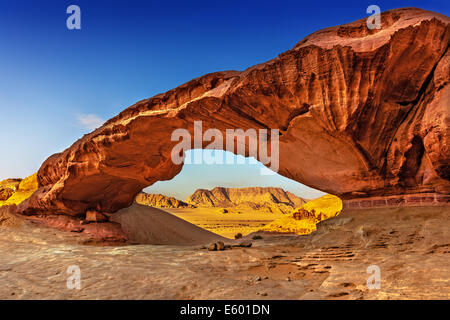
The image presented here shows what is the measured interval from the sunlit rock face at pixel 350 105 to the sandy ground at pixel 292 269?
0.83m

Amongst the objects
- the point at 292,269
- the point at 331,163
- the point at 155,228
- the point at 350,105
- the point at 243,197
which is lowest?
the point at 243,197

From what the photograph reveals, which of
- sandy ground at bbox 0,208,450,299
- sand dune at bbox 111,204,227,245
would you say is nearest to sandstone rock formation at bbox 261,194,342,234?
sand dune at bbox 111,204,227,245

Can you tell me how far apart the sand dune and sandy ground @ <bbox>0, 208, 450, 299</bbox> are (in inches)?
196

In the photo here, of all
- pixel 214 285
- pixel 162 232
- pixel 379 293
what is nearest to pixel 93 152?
pixel 162 232

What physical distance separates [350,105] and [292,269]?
2.97 m

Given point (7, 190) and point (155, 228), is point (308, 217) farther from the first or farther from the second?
point (7, 190)

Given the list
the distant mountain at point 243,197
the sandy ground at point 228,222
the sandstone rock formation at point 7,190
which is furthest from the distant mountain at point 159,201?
the sandstone rock formation at point 7,190

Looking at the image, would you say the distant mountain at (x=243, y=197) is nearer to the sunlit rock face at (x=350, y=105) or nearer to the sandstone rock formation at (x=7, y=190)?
the sandstone rock formation at (x=7, y=190)

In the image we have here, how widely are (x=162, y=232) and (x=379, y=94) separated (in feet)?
33.2

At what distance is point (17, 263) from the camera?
15.3 feet

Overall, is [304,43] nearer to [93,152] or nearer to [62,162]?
[93,152]

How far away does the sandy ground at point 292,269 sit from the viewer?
8.96 feet

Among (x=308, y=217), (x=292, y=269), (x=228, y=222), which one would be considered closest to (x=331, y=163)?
(x=292, y=269)

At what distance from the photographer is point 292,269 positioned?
3863mm
